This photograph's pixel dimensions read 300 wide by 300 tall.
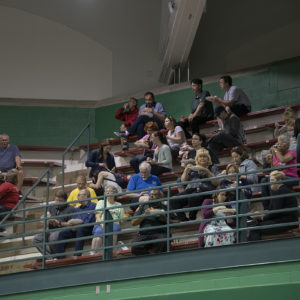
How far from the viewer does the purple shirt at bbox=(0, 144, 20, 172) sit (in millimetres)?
12266

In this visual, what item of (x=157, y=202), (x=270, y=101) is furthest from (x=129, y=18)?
(x=157, y=202)

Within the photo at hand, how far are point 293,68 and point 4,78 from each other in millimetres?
6106

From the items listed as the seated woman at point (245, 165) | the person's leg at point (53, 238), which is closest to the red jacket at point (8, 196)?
the person's leg at point (53, 238)

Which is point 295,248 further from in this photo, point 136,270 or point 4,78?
point 4,78

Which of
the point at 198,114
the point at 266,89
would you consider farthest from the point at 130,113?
the point at 266,89

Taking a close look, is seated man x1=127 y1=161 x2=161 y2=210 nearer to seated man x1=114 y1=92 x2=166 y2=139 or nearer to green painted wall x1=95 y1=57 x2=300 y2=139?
seated man x1=114 y1=92 x2=166 y2=139

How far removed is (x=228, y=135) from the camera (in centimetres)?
1056

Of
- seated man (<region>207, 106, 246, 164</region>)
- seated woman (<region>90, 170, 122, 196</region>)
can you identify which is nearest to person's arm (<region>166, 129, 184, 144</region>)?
seated man (<region>207, 106, 246, 164</region>)

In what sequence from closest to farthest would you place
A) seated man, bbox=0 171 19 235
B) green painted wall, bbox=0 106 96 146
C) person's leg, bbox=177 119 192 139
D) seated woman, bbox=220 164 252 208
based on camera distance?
seated woman, bbox=220 164 252 208, seated man, bbox=0 171 19 235, person's leg, bbox=177 119 192 139, green painted wall, bbox=0 106 96 146

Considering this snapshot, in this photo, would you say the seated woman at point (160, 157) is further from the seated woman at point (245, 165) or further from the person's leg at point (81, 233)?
the person's leg at point (81, 233)

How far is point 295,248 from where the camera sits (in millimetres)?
6906

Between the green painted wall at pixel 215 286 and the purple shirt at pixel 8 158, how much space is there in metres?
4.77

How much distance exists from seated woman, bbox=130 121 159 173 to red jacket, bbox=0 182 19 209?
6.10 feet

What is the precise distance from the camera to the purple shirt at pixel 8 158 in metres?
12.3
